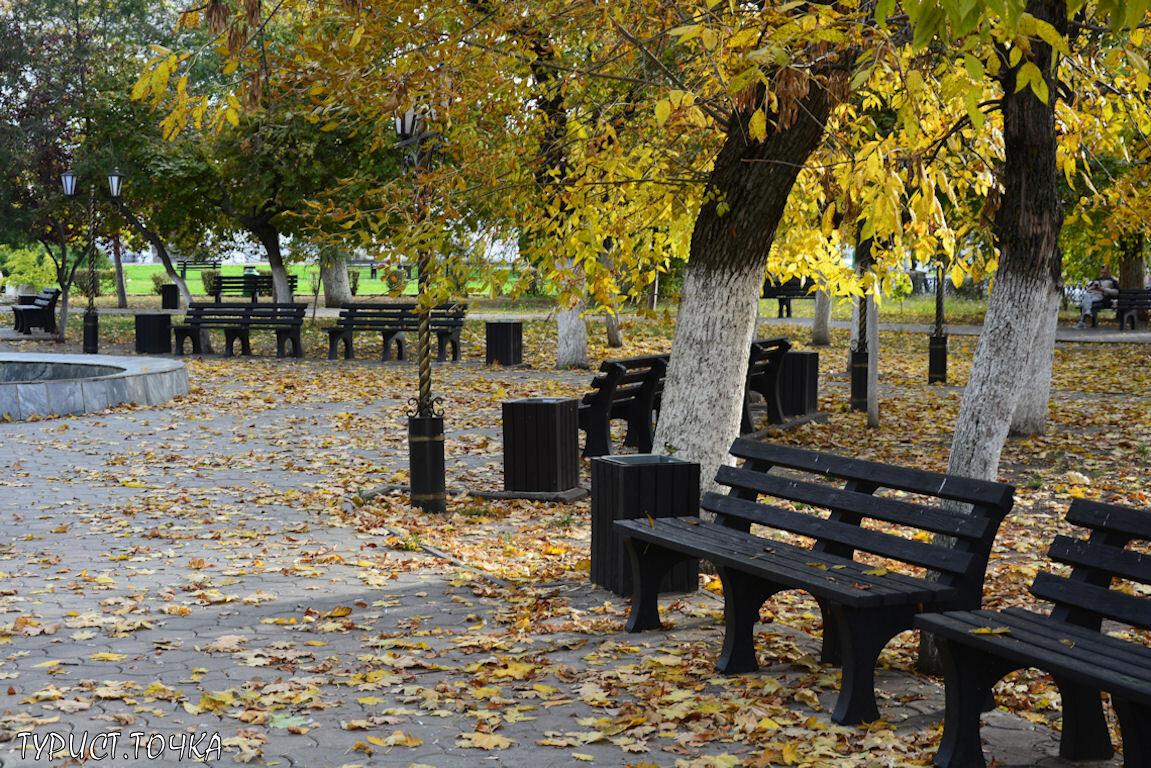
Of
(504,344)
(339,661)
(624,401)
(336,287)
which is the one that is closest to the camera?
(339,661)

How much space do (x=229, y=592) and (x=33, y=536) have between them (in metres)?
2.20

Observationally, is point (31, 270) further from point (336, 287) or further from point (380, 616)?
point (380, 616)

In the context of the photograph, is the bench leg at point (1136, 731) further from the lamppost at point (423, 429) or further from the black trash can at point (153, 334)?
the black trash can at point (153, 334)

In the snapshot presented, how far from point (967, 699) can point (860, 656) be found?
1.76 ft

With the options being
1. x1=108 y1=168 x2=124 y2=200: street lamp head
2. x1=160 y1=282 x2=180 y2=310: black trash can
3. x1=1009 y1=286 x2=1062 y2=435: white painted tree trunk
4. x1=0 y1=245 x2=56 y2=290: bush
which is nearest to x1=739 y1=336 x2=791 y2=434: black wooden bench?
x1=1009 y1=286 x2=1062 y2=435: white painted tree trunk

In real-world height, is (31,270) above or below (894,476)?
above

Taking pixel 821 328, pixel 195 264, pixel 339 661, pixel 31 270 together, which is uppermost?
pixel 195 264

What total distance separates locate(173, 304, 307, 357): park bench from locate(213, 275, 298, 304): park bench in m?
16.0

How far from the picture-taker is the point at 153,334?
78.5 feet

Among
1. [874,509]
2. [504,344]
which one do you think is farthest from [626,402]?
[504,344]

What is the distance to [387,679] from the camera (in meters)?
5.26

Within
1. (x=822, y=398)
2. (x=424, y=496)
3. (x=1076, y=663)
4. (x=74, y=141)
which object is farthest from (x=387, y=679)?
(x=74, y=141)

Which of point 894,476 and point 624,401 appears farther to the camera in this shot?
point 624,401

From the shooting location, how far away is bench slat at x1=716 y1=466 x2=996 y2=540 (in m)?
4.72
